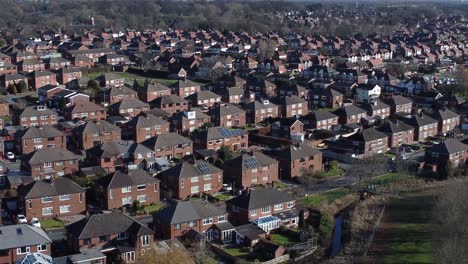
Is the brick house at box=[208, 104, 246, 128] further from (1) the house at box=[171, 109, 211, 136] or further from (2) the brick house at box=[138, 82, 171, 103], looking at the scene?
(2) the brick house at box=[138, 82, 171, 103]

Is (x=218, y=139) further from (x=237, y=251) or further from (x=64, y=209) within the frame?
(x=237, y=251)

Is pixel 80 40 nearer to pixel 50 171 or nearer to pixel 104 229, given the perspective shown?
pixel 50 171

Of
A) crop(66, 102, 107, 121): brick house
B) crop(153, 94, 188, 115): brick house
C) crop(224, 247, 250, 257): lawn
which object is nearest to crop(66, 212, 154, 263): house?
crop(224, 247, 250, 257): lawn

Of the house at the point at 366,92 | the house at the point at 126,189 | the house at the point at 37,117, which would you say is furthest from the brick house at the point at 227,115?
the house at the point at 126,189

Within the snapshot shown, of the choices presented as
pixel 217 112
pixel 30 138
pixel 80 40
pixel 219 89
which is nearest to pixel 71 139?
pixel 30 138

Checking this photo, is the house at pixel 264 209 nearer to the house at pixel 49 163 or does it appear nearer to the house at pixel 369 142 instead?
the house at pixel 49 163
